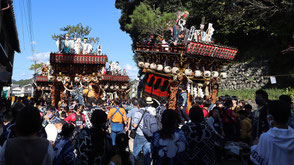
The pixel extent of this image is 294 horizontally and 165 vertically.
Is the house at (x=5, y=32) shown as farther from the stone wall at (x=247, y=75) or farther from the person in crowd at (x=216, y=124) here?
the stone wall at (x=247, y=75)

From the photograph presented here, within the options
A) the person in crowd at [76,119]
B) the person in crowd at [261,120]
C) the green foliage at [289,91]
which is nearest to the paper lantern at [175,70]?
the person in crowd at [76,119]

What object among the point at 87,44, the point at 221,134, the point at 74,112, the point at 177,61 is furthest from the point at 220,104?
the point at 87,44

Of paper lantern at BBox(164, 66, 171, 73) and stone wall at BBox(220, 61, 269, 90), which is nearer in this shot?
paper lantern at BBox(164, 66, 171, 73)

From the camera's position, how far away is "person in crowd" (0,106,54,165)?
2.71 meters

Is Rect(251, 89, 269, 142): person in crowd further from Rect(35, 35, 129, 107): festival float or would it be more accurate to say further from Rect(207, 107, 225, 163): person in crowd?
Rect(35, 35, 129, 107): festival float

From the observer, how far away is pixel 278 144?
2980 millimetres

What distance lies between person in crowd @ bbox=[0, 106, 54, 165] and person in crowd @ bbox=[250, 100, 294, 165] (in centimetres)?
247

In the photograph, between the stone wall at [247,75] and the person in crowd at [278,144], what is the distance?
24.3m

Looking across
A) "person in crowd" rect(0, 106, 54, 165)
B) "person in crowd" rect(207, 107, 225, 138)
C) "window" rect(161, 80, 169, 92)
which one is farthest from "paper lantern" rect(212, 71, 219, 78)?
"person in crowd" rect(0, 106, 54, 165)

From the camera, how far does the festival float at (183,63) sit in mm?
13711

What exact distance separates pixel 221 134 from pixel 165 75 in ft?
27.3

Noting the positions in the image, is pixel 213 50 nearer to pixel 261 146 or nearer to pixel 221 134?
pixel 221 134

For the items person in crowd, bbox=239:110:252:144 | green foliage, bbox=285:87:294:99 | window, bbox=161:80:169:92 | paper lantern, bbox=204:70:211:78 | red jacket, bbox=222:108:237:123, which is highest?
paper lantern, bbox=204:70:211:78

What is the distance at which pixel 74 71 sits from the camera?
18859 millimetres
